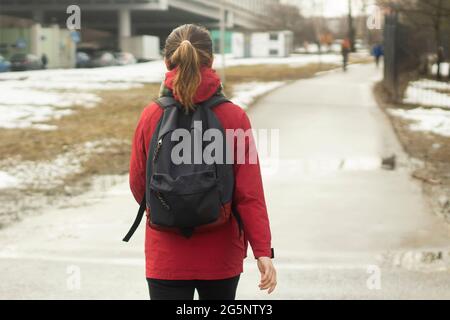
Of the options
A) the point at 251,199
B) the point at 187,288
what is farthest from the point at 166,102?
the point at 187,288

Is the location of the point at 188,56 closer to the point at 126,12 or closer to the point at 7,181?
the point at 7,181

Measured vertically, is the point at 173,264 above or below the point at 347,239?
above

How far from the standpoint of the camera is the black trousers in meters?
2.88

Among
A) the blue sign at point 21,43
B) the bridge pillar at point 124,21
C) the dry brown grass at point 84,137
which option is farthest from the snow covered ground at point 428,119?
Answer: the bridge pillar at point 124,21

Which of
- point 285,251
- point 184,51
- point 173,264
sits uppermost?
point 184,51

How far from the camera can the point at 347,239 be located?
6.72 meters

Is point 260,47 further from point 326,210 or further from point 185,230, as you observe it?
point 185,230

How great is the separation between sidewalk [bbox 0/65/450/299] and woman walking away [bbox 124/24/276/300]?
2.32 metres

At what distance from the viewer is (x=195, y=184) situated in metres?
2.67

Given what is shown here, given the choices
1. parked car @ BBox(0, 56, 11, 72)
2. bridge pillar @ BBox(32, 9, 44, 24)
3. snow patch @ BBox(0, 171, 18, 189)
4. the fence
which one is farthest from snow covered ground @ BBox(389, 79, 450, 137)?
bridge pillar @ BBox(32, 9, 44, 24)

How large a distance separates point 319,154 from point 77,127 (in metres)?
5.74

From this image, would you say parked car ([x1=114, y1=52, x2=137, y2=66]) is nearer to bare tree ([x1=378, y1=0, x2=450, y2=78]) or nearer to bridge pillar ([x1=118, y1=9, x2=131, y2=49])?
bridge pillar ([x1=118, y1=9, x2=131, y2=49])
